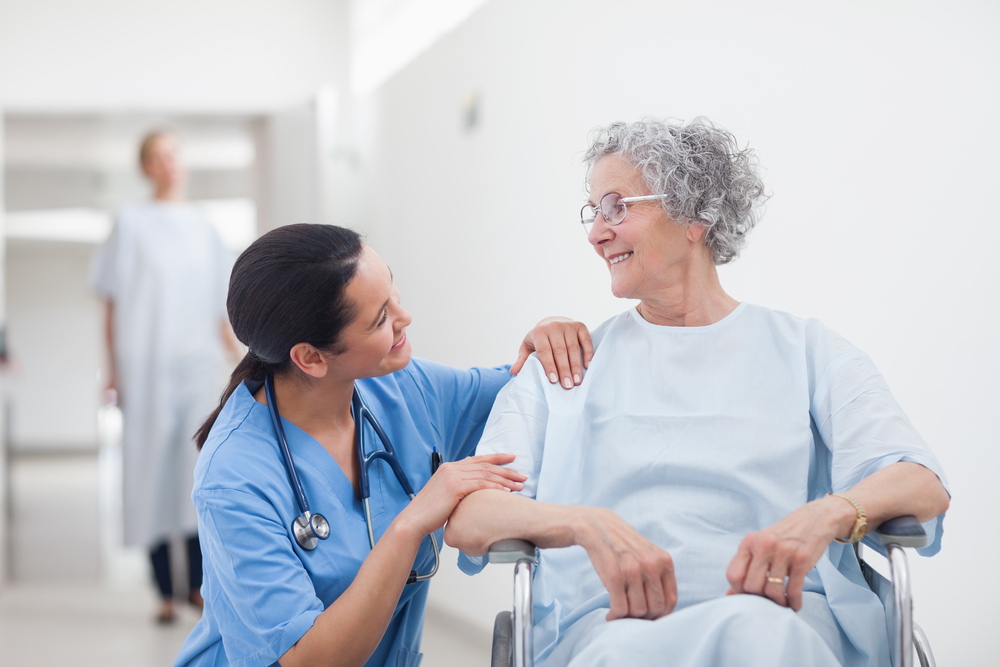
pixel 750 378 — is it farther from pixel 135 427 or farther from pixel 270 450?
pixel 135 427

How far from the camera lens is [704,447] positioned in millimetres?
1335

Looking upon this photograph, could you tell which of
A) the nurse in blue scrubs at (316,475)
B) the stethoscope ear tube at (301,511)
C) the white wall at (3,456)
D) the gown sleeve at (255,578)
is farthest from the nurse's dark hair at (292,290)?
the white wall at (3,456)

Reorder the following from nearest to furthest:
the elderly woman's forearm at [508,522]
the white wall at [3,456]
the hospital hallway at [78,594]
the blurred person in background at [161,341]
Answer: the elderly woman's forearm at [508,522]
the hospital hallway at [78,594]
the blurred person in background at [161,341]
the white wall at [3,456]

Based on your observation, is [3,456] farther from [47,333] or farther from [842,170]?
[842,170]

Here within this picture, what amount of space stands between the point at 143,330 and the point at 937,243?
2.88 metres

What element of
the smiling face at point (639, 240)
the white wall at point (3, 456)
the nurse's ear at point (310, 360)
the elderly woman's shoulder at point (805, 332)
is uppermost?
the smiling face at point (639, 240)

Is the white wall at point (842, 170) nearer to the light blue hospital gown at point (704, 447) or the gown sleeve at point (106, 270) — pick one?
the light blue hospital gown at point (704, 447)

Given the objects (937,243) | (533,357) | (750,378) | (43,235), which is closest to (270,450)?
(533,357)

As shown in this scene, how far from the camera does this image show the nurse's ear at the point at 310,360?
136 centimetres

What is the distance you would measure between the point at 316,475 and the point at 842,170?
1.26 meters

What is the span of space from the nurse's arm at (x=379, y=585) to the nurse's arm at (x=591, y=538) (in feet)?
0.10

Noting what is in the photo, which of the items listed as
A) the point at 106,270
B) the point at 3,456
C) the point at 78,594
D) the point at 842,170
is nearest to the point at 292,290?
the point at 842,170

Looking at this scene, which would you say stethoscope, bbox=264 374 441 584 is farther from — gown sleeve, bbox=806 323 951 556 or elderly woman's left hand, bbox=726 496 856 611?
gown sleeve, bbox=806 323 951 556

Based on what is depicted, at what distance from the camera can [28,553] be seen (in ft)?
12.6
